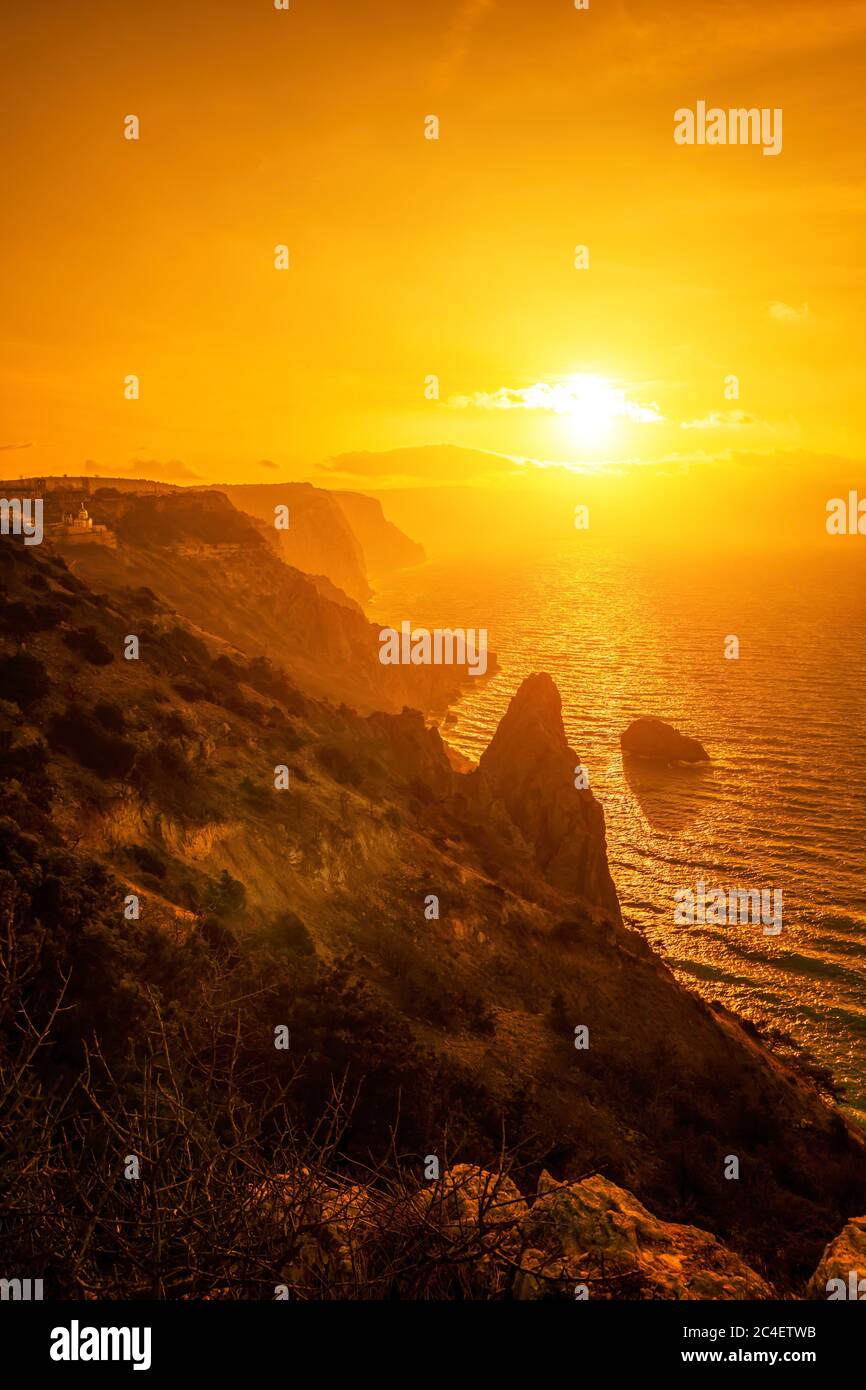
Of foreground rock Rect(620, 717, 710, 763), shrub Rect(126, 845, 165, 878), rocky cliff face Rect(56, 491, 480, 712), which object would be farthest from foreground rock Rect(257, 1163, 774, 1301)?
foreground rock Rect(620, 717, 710, 763)

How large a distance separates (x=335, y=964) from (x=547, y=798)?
33365 millimetres

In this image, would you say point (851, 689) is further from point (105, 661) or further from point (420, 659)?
point (105, 661)

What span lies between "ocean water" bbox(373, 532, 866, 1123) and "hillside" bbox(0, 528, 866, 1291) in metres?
7.19

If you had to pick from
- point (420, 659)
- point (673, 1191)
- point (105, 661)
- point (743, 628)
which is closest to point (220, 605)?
point (420, 659)

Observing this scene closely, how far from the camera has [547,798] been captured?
6103 centimetres

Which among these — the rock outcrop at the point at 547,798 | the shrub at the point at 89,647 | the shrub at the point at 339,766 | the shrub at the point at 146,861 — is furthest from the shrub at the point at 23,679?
the rock outcrop at the point at 547,798

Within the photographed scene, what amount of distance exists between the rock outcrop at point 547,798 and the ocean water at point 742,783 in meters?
4.60

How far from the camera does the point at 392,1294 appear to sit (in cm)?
1046

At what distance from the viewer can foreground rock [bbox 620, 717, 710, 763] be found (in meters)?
84.1

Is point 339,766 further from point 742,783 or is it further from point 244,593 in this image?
point 244,593

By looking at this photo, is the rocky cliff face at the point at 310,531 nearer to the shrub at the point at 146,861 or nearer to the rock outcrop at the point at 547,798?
the rock outcrop at the point at 547,798

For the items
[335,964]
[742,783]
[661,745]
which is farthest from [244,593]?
[335,964]

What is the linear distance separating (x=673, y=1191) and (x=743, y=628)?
13816 centimetres

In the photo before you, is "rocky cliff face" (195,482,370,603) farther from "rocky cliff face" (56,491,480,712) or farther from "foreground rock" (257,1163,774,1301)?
"foreground rock" (257,1163,774,1301)
